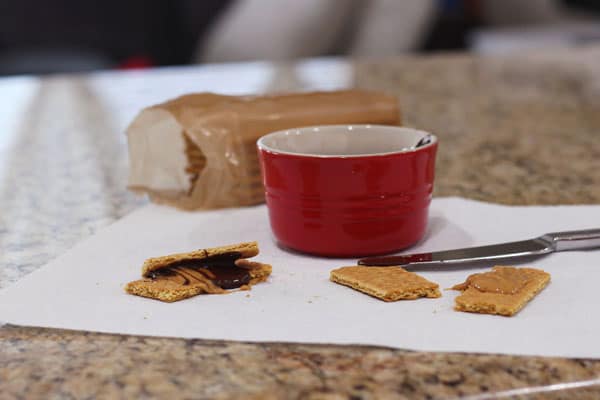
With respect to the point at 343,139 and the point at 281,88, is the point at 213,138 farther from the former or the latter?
the point at 281,88

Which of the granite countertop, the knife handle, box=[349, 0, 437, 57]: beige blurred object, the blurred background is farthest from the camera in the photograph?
box=[349, 0, 437, 57]: beige blurred object

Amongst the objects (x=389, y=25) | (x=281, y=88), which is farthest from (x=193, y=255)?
(x=389, y=25)

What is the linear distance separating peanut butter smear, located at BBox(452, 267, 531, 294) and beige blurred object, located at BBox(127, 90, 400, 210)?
348 mm

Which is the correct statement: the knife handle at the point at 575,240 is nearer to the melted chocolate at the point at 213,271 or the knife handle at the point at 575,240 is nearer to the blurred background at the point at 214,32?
the melted chocolate at the point at 213,271

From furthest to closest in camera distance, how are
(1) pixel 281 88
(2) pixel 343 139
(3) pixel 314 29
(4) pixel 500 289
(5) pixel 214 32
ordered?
(5) pixel 214 32
(3) pixel 314 29
(1) pixel 281 88
(2) pixel 343 139
(4) pixel 500 289

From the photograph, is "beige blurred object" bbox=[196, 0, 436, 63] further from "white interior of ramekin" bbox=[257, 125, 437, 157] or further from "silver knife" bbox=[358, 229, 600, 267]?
"silver knife" bbox=[358, 229, 600, 267]

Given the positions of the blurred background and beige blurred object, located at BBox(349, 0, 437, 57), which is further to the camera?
beige blurred object, located at BBox(349, 0, 437, 57)

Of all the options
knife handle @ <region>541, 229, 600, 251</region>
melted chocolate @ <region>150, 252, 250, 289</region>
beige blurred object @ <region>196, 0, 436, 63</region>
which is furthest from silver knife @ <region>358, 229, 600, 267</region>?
beige blurred object @ <region>196, 0, 436, 63</region>

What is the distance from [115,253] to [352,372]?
330mm

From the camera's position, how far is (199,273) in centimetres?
62

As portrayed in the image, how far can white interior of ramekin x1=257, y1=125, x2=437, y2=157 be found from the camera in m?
0.77

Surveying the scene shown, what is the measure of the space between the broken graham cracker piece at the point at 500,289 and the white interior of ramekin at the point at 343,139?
206mm

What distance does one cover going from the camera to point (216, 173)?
2.87 ft

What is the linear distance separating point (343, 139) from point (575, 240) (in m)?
0.26
